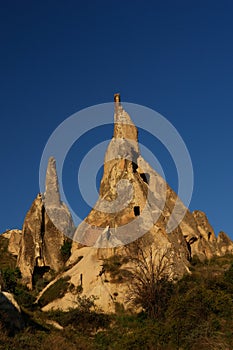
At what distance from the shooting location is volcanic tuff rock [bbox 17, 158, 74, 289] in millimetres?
51844

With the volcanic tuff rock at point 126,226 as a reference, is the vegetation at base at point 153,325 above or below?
below

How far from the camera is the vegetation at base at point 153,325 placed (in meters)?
23.5

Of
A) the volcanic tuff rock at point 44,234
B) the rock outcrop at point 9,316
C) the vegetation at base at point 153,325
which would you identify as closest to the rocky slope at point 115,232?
the volcanic tuff rock at point 44,234

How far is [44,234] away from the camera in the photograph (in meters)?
55.0

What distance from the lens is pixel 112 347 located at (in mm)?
26406

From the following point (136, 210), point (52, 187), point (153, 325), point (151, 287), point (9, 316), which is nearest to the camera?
point (9, 316)

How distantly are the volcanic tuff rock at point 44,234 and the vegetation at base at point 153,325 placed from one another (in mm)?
11027

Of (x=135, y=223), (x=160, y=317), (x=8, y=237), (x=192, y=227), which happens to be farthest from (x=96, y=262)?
(x=8, y=237)

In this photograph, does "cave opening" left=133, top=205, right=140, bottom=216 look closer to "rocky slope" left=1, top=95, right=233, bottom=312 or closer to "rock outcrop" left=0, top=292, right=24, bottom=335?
"rocky slope" left=1, top=95, right=233, bottom=312

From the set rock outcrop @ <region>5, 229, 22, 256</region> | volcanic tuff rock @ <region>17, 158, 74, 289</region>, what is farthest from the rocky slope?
rock outcrop @ <region>5, 229, 22, 256</region>

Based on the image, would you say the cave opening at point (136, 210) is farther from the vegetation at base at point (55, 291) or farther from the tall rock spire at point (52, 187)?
the tall rock spire at point (52, 187)

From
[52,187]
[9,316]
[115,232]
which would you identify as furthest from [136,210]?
[9,316]

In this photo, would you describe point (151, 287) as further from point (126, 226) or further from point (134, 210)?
point (134, 210)

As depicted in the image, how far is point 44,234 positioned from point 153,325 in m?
29.3
